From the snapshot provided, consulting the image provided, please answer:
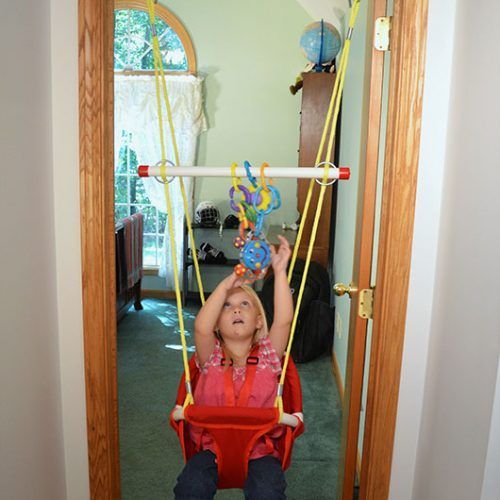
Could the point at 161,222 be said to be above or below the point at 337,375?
above

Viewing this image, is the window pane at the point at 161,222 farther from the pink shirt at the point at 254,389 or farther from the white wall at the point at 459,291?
the white wall at the point at 459,291

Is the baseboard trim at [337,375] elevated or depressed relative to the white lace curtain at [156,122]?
depressed

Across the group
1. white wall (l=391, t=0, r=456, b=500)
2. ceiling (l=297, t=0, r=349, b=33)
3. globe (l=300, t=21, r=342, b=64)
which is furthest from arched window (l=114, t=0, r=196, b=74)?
white wall (l=391, t=0, r=456, b=500)

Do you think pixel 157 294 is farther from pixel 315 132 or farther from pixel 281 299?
pixel 281 299

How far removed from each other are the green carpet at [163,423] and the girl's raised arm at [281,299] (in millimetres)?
890

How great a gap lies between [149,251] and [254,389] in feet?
12.2

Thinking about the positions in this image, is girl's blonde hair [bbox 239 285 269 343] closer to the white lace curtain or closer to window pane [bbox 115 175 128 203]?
the white lace curtain

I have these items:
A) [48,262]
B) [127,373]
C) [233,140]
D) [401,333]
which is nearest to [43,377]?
[48,262]

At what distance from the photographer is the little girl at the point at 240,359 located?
168 centimetres

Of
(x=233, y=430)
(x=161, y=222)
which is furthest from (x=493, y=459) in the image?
(x=161, y=222)

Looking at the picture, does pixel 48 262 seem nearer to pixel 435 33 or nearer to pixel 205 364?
pixel 205 364

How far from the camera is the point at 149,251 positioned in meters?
5.35

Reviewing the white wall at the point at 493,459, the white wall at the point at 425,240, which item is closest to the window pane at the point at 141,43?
the white wall at the point at 425,240

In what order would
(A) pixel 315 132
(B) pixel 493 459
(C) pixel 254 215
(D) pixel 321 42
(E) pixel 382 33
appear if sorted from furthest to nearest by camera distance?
(A) pixel 315 132 < (D) pixel 321 42 < (C) pixel 254 215 < (E) pixel 382 33 < (B) pixel 493 459
